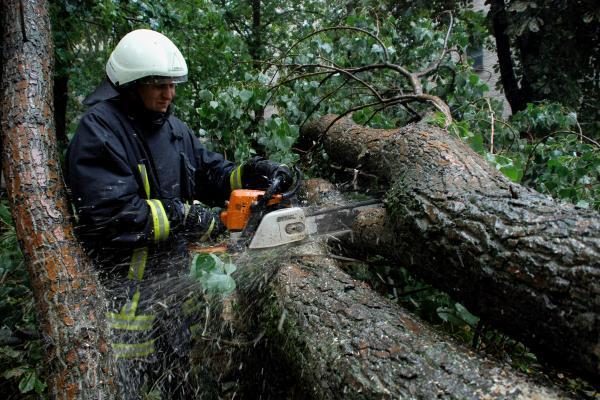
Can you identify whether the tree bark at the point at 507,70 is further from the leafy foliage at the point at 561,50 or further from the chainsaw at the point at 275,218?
the chainsaw at the point at 275,218

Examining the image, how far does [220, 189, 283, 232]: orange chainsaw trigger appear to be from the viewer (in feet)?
7.57

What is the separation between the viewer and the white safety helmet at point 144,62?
86.4 inches

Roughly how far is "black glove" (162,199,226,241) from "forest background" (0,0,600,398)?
794mm

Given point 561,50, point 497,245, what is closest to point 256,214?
point 497,245

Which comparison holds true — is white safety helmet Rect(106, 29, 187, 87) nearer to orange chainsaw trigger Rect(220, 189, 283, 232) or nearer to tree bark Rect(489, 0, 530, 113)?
orange chainsaw trigger Rect(220, 189, 283, 232)

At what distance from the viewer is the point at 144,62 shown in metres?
2.19

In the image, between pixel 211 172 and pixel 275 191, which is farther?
pixel 211 172

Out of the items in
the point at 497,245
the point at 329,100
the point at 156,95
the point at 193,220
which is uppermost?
the point at 156,95

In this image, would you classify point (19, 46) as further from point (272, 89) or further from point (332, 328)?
point (332, 328)

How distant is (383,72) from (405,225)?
2.73m

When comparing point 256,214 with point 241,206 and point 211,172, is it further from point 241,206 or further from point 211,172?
point 211,172

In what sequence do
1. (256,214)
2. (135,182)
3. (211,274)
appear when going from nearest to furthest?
(211,274) → (135,182) → (256,214)

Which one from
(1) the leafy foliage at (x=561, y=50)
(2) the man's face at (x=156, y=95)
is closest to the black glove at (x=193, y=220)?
(2) the man's face at (x=156, y=95)

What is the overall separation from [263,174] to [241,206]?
1.09 ft
